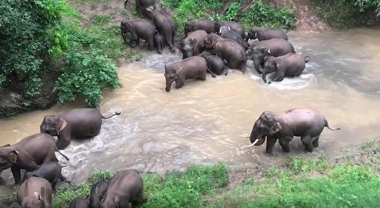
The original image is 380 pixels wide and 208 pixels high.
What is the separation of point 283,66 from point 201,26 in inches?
113

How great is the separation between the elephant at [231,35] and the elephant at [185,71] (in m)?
1.45

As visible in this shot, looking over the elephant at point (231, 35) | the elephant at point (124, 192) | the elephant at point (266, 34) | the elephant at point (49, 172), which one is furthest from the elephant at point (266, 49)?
the elephant at point (49, 172)

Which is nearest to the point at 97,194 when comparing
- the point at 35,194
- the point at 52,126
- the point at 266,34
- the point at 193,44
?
the point at 35,194

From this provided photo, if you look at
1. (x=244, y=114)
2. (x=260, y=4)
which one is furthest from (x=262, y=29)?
(x=244, y=114)

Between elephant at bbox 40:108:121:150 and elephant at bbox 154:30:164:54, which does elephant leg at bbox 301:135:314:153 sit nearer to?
elephant at bbox 40:108:121:150

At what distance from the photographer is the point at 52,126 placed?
8531 mm

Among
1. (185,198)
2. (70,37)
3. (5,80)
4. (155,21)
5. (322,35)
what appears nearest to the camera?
(185,198)

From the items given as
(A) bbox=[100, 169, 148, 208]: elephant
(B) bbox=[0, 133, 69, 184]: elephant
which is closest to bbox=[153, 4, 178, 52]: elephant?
(B) bbox=[0, 133, 69, 184]: elephant

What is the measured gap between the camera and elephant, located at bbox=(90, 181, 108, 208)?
6.75 meters

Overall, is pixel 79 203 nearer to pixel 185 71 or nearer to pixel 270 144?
pixel 270 144

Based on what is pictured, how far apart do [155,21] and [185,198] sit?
21.8 ft

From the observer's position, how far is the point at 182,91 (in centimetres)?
1095

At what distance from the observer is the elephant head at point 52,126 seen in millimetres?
8500

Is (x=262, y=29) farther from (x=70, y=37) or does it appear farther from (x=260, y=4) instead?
(x=70, y=37)
